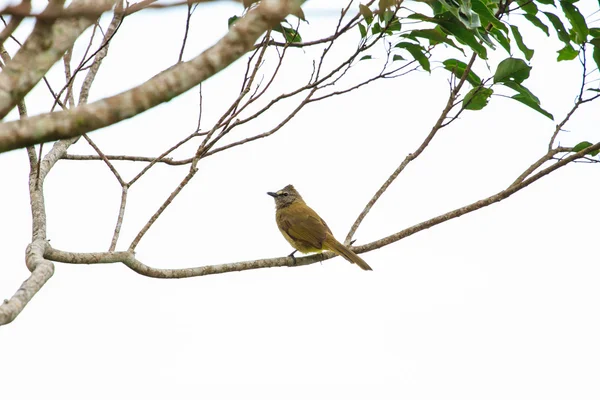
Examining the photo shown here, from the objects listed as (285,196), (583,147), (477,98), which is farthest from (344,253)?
(285,196)

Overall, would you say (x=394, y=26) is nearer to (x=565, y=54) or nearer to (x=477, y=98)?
(x=477, y=98)

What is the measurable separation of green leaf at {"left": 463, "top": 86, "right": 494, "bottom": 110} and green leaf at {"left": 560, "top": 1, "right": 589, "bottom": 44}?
606 mm

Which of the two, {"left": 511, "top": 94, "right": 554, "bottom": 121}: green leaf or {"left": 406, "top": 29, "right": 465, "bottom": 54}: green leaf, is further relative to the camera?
{"left": 511, "top": 94, "right": 554, "bottom": 121}: green leaf

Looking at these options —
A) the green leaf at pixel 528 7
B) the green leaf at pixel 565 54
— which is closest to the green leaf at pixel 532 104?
the green leaf at pixel 528 7

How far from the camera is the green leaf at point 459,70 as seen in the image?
14.9 ft

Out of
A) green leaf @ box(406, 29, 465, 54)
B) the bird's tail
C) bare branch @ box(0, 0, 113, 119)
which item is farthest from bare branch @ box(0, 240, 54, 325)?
the bird's tail

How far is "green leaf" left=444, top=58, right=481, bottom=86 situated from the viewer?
4531 millimetres

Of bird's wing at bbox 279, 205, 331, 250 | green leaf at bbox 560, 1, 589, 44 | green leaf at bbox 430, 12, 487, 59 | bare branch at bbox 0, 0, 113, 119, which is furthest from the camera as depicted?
bird's wing at bbox 279, 205, 331, 250

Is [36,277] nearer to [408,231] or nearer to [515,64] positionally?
[408,231]

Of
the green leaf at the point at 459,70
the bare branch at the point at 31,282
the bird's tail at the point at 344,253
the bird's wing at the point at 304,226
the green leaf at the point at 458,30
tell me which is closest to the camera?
the bare branch at the point at 31,282

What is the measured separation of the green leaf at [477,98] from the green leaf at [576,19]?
0.61 metres

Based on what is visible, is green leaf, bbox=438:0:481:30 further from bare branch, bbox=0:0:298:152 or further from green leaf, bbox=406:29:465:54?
bare branch, bbox=0:0:298:152

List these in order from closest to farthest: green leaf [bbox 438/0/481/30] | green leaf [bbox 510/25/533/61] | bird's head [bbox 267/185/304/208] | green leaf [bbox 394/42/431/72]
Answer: green leaf [bbox 438/0/481/30]
green leaf [bbox 510/25/533/61]
green leaf [bbox 394/42/431/72]
bird's head [bbox 267/185/304/208]

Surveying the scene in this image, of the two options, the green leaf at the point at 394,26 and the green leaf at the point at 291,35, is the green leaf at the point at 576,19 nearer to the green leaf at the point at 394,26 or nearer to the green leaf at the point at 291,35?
the green leaf at the point at 394,26
